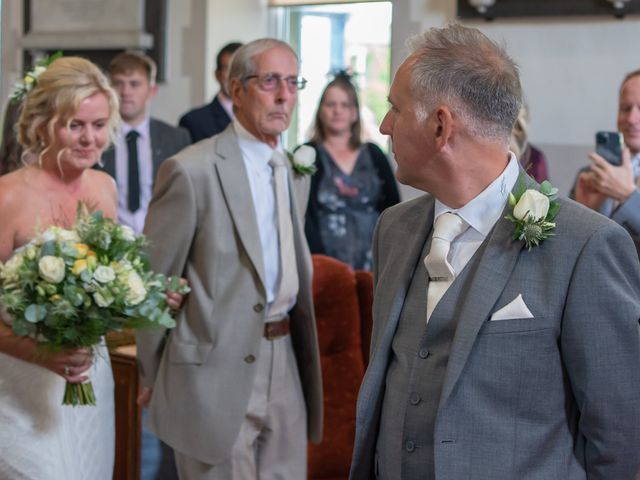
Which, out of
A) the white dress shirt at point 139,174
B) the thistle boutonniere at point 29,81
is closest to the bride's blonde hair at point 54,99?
the thistle boutonniere at point 29,81

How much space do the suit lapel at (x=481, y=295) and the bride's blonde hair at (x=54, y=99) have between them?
6.58 ft

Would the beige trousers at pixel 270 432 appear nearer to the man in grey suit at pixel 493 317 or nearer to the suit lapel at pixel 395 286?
the suit lapel at pixel 395 286

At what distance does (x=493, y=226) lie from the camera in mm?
2373

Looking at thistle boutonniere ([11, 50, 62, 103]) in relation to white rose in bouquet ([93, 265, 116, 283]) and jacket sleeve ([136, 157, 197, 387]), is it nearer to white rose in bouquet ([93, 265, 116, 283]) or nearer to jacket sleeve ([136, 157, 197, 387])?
jacket sleeve ([136, 157, 197, 387])

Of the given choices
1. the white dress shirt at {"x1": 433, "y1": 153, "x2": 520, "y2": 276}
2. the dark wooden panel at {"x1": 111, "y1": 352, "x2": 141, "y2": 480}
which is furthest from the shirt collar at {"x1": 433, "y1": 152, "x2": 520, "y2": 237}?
the dark wooden panel at {"x1": 111, "y1": 352, "x2": 141, "y2": 480}

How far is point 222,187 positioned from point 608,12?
3.93 meters

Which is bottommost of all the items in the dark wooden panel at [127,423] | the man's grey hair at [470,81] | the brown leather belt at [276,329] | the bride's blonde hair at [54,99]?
the dark wooden panel at [127,423]

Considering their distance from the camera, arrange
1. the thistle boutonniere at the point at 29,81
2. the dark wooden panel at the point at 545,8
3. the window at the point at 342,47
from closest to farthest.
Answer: the thistle boutonniere at the point at 29,81 < the dark wooden panel at the point at 545,8 < the window at the point at 342,47

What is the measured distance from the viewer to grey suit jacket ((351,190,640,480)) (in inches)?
86.9

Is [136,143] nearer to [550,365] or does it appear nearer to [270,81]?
[270,81]

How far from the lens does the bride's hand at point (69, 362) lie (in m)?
3.46

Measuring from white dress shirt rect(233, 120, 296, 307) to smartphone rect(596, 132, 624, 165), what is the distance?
1264 mm

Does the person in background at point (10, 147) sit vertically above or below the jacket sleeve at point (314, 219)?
above

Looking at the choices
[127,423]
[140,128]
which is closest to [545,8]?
[140,128]
